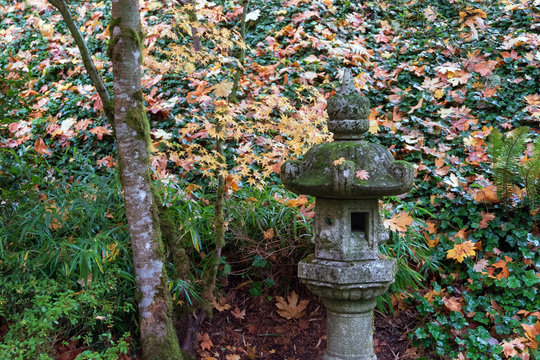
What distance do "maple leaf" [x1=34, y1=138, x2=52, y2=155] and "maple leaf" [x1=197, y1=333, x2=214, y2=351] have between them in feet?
10.7

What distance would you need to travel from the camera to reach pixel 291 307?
3.59 meters

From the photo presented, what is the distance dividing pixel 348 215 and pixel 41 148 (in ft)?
13.7

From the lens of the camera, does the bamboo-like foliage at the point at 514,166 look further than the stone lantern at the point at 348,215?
Yes

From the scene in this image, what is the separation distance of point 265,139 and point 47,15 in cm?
593

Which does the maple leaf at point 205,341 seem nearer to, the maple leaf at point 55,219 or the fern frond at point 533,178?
the maple leaf at point 55,219

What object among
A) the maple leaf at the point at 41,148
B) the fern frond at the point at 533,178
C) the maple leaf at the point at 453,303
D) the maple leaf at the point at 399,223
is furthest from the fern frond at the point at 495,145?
the maple leaf at the point at 41,148

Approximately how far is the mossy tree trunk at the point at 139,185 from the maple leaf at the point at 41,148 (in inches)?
121

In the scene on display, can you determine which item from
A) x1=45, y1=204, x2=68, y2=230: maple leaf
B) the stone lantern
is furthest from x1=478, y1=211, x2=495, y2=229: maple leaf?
x1=45, y1=204, x2=68, y2=230: maple leaf

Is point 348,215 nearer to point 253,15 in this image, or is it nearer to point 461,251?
point 461,251

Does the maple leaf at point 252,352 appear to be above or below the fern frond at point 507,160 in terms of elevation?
below

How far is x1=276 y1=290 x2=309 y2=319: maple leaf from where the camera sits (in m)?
3.58

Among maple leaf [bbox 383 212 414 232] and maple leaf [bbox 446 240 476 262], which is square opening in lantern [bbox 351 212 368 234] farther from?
maple leaf [bbox 446 240 476 262]

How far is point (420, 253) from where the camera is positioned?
147 inches

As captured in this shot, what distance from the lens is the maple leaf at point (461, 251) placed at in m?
3.61
